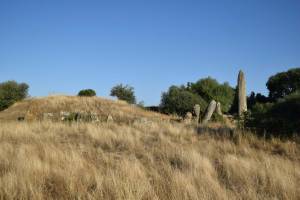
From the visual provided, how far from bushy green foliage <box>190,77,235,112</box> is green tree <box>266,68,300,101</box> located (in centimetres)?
1010

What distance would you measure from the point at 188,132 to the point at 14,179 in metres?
6.79

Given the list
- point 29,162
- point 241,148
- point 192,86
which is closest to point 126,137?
point 241,148

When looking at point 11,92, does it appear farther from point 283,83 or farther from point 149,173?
point 149,173

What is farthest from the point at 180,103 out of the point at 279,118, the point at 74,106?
the point at 279,118

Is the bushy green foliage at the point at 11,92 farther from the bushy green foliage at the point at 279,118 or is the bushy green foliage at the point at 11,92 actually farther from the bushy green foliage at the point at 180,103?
the bushy green foliage at the point at 279,118

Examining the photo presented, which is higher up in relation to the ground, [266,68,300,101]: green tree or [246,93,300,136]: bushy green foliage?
[266,68,300,101]: green tree

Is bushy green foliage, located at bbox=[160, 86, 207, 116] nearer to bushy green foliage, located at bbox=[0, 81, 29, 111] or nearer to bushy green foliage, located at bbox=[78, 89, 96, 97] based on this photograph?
bushy green foliage, located at bbox=[78, 89, 96, 97]

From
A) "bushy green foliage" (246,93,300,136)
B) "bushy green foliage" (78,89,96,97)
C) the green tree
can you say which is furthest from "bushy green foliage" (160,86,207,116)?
the green tree

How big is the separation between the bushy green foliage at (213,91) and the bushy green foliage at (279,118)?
85.3ft

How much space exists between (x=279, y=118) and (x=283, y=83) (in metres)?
40.0

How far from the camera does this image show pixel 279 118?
30.1 feet

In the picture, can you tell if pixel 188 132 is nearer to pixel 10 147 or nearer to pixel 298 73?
pixel 10 147

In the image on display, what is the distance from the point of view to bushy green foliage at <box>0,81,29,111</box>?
36.6 meters

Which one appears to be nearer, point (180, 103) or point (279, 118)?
point (279, 118)
